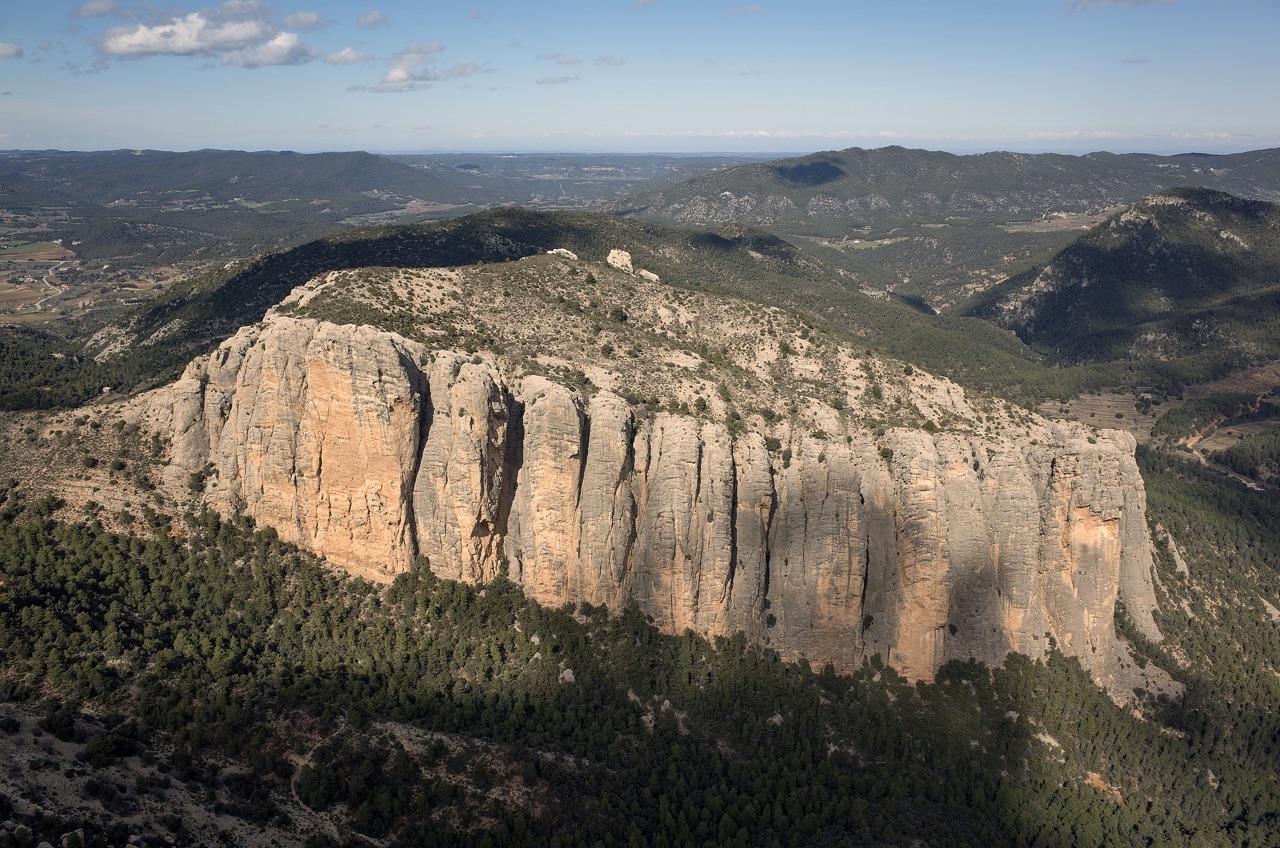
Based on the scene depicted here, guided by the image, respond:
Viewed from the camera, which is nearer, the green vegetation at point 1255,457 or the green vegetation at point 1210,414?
the green vegetation at point 1255,457

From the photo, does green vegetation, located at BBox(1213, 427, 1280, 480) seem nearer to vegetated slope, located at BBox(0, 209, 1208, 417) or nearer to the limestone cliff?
vegetated slope, located at BBox(0, 209, 1208, 417)

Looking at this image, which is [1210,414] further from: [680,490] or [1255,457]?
[680,490]

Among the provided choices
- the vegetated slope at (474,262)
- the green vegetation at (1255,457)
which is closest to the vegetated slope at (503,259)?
the vegetated slope at (474,262)

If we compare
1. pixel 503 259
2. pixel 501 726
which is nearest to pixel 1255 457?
pixel 503 259

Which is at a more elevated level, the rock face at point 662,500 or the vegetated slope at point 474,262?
the vegetated slope at point 474,262

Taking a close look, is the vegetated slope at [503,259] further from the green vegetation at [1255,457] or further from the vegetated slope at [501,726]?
the green vegetation at [1255,457]

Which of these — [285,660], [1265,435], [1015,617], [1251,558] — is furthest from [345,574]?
[1265,435]

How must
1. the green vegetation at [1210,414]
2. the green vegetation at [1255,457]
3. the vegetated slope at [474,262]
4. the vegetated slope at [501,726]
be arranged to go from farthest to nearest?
the green vegetation at [1210,414] → the green vegetation at [1255,457] → the vegetated slope at [474,262] → the vegetated slope at [501,726]
